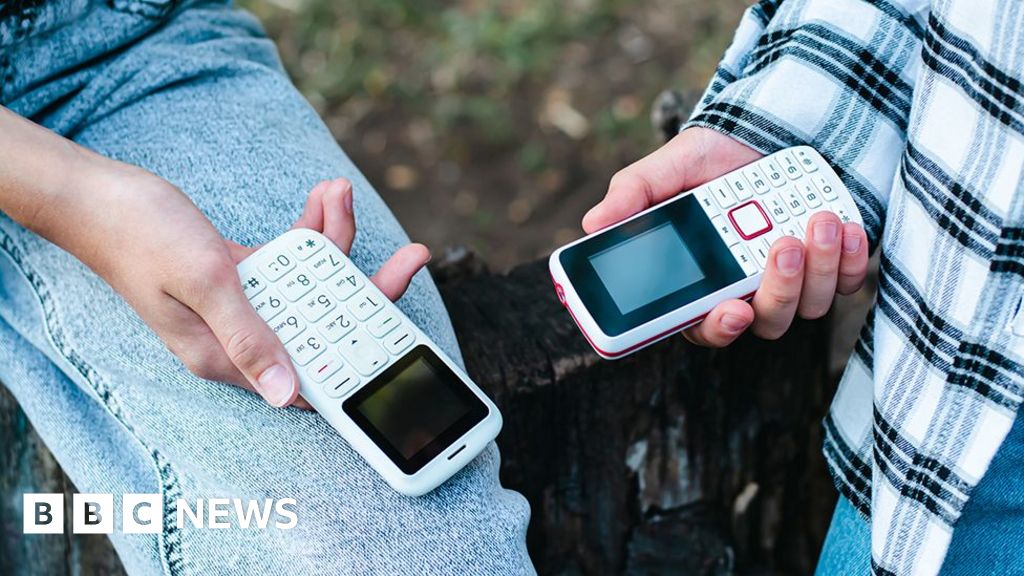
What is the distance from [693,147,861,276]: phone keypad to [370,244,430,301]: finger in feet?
0.85

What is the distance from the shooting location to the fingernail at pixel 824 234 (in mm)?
850

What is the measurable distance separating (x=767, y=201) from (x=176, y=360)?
54 cm

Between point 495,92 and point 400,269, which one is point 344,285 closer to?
point 400,269

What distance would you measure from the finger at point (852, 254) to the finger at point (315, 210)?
452 mm

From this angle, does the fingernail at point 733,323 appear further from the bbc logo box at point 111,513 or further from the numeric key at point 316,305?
the bbc logo box at point 111,513

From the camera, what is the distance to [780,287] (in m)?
0.86

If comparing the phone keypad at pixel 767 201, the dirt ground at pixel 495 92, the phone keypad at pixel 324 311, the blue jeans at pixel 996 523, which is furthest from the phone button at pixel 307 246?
the dirt ground at pixel 495 92

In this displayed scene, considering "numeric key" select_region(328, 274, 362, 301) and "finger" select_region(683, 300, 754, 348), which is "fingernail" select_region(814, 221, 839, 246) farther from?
"numeric key" select_region(328, 274, 362, 301)

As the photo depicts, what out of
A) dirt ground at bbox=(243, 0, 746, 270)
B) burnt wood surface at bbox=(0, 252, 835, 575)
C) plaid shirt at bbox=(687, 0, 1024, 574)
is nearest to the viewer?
plaid shirt at bbox=(687, 0, 1024, 574)

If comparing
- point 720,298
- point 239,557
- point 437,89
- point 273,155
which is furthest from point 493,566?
point 437,89

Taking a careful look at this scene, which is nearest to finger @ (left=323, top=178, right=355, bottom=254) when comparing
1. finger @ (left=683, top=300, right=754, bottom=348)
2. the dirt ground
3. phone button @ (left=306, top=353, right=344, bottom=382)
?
phone button @ (left=306, top=353, right=344, bottom=382)

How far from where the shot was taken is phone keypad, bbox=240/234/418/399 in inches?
35.2

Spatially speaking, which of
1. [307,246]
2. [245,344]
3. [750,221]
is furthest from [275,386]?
[750,221]

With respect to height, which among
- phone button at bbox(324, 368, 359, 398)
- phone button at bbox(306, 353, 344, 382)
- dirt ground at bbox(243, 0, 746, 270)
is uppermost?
phone button at bbox(306, 353, 344, 382)
